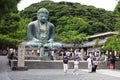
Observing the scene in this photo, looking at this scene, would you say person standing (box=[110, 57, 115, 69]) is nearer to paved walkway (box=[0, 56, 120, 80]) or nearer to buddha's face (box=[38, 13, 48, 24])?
paved walkway (box=[0, 56, 120, 80])

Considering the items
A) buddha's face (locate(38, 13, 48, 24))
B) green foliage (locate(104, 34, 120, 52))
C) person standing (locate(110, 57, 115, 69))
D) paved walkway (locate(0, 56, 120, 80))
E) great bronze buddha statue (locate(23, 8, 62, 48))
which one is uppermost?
buddha's face (locate(38, 13, 48, 24))

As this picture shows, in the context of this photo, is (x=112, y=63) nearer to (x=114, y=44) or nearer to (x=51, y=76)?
(x=114, y=44)

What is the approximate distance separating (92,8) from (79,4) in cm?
547

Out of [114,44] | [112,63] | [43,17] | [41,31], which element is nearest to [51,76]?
[114,44]

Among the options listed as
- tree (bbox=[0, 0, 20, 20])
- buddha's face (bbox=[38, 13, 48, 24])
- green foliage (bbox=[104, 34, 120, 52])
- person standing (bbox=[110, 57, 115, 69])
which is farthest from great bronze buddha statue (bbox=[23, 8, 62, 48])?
tree (bbox=[0, 0, 20, 20])

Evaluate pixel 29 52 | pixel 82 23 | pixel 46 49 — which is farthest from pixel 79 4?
pixel 46 49

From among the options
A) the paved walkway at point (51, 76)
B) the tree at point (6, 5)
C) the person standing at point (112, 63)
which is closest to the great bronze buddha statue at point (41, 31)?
the person standing at point (112, 63)

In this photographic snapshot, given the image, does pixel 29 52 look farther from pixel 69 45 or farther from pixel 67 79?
pixel 67 79

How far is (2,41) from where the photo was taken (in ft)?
94.4

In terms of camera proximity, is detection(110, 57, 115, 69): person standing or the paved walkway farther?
detection(110, 57, 115, 69): person standing

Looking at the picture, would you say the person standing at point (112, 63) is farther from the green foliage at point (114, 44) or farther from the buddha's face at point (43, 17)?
the buddha's face at point (43, 17)

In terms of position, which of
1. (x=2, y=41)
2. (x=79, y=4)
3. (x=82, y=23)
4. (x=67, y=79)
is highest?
(x=79, y=4)

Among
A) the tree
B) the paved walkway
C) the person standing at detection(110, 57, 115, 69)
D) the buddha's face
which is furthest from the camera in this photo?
the buddha's face

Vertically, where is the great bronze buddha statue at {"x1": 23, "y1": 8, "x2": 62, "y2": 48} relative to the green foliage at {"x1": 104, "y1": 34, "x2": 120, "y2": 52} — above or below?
above
